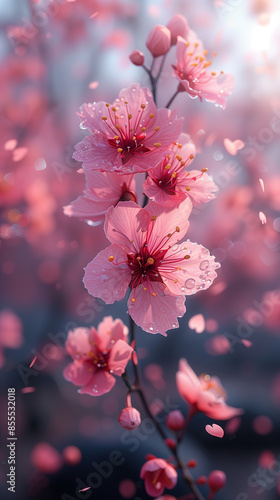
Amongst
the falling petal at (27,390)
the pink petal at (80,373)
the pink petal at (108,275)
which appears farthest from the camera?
the falling petal at (27,390)

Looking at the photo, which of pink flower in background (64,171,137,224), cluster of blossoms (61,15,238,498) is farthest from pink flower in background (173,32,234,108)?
pink flower in background (64,171,137,224)

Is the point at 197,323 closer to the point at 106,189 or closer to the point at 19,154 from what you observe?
the point at 106,189

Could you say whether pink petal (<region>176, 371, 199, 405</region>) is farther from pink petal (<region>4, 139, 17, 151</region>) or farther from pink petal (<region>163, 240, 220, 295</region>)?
pink petal (<region>4, 139, 17, 151</region>)

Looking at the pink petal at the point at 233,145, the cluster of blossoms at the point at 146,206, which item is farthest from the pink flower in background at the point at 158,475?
the pink petal at the point at 233,145

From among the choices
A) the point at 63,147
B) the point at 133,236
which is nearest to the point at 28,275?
the point at 63,147

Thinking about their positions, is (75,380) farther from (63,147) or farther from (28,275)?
(63,147)

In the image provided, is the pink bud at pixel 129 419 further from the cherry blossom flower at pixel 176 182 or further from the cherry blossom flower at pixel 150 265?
the cherry blossom flower at pixel 176 182

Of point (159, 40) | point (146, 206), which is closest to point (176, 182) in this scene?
point (146, 206)
